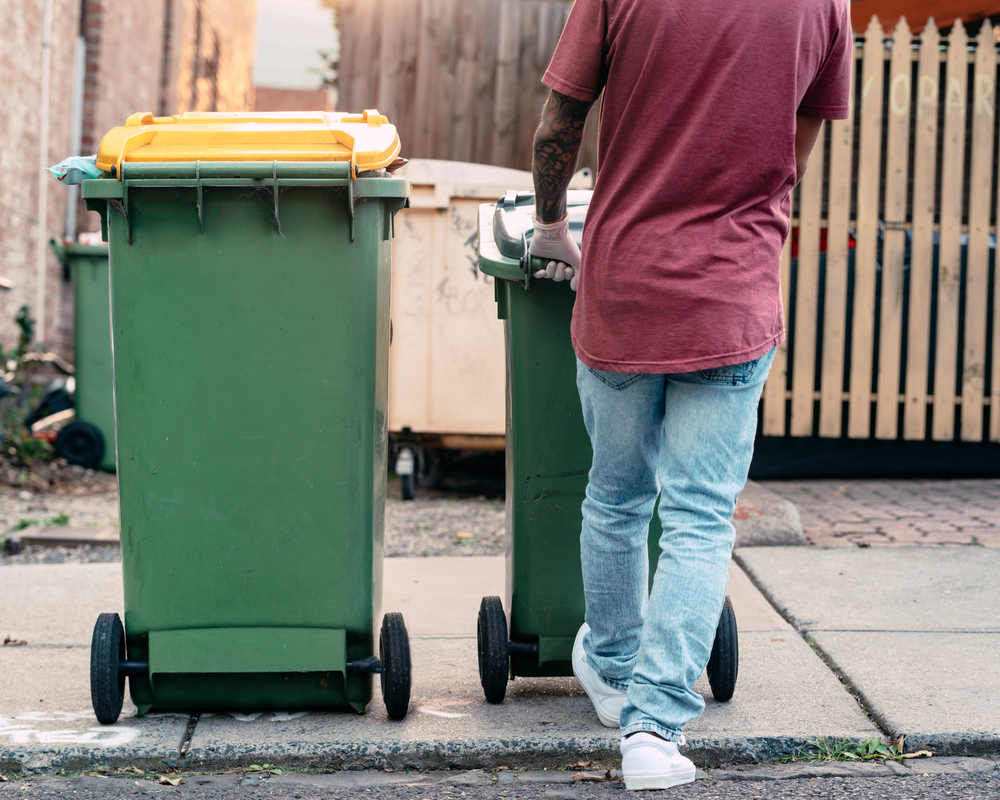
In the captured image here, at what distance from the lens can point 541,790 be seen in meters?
2.12

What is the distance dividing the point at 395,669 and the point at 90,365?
14.2 feet

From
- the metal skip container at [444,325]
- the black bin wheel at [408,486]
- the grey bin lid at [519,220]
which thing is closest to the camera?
the grey bin lid at [519,220]

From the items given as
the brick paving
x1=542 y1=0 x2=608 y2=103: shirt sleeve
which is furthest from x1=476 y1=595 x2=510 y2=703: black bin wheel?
the brick paving

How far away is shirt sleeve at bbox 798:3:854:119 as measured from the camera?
196 centimetres

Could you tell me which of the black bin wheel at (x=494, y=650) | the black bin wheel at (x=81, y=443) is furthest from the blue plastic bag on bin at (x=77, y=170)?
the black bin wheel at (x=81, y=443)

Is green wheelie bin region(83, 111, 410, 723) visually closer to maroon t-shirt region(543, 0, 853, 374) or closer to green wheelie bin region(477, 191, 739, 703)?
green wheelie bin region(477, 191, 739, 703)

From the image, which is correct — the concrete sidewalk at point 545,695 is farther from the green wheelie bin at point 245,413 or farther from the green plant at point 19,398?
the green plant at point 19,398

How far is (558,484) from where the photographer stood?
247 centimetres

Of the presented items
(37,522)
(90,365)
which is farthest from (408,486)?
(90,365)

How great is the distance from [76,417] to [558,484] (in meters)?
4.47

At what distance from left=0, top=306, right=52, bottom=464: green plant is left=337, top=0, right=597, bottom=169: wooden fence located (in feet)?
8.25

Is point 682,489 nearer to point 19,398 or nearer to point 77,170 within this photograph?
point 77,170

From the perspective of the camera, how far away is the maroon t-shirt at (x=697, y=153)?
6.14 feet

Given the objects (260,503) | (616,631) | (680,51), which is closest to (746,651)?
(616,631)
